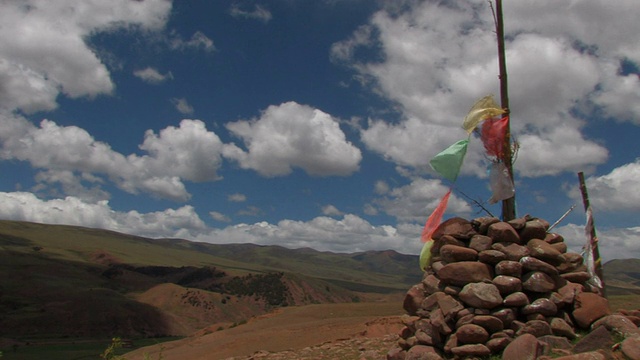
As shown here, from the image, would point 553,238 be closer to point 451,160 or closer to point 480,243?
point 480,243

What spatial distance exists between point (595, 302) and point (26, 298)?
333 feet

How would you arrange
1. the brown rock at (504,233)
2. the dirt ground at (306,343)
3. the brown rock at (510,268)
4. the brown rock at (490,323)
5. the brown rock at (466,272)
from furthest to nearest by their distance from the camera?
the dirt ground at (306,343), the brown rock at (504,233), the brown rock at (466,272), the brown rock at (510,268), the brown rock at (490,323)

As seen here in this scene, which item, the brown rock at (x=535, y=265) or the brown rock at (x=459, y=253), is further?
the brown rock at (x=459, y=253)

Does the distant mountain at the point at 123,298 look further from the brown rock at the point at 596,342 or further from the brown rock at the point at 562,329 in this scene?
the brown rock at the point at 596,342

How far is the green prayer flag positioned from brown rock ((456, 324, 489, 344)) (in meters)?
3.27

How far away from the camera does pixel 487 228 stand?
9797 mm

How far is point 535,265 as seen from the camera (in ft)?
29.3

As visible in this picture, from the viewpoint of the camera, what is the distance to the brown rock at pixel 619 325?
756cm

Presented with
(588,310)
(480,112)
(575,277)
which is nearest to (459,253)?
(575,277)

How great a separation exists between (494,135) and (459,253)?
9.10 ft

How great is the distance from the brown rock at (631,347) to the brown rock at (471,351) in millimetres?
2037

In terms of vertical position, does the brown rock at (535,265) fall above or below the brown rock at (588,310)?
above

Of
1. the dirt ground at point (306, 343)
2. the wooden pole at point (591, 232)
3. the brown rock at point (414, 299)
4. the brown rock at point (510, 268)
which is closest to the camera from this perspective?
the brown rock at point (510, 268)

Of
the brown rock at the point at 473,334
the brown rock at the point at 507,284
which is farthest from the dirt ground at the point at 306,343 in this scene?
the brown rock at the point at 507,284
